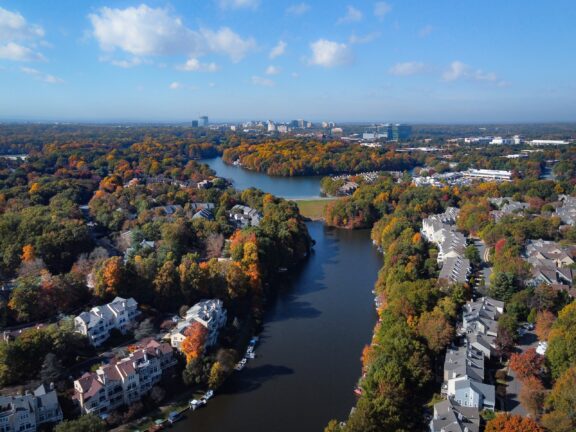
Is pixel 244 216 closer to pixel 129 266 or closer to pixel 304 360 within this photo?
pixel 129 266

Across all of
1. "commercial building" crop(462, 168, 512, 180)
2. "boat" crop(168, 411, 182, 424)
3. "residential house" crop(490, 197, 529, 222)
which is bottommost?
"boat" crop(168, 411, 182, 424)

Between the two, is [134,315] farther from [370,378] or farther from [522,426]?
[522,426]

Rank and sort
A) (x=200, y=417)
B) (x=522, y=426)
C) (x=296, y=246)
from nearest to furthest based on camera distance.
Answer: (x=522, y=426) → (x=200, y=417) → (x=296, y=246)

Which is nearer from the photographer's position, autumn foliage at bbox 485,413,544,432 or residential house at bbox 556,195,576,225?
autumn foliage at bbox 485,413,544,432

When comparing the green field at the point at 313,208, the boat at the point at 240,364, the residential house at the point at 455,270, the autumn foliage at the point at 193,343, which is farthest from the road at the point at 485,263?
the green field at the point at 313,208

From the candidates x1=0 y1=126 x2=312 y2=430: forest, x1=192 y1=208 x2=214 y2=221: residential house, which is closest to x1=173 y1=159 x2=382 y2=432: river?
x1=0 y1=126 x2=312 y2=430: forest

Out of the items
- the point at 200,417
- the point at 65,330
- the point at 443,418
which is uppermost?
the point at 65,330

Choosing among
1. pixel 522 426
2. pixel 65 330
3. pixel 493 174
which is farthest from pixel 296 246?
pixel 493 174

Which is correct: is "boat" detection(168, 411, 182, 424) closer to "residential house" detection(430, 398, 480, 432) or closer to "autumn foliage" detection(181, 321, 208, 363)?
"autumn foliage" detection(181, 321, 208, 363)
